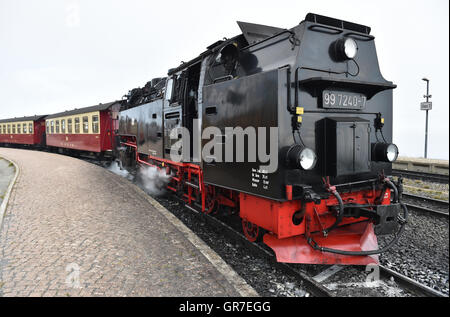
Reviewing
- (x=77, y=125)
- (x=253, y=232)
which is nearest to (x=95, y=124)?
(x=77, y=125)

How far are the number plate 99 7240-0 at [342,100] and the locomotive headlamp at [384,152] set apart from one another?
594 millimetres

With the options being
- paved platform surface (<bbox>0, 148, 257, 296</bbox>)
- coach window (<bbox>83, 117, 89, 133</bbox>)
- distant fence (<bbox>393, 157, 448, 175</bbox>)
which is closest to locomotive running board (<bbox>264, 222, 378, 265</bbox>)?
paved platform surface (<bbox>0, 148, 257, 296</bbox>)

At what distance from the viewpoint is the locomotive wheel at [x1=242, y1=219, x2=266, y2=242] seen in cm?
444

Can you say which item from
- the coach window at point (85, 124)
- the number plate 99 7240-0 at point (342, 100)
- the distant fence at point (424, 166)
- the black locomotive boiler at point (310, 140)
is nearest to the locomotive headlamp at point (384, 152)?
the black locomotive boiler at point (310, 140)

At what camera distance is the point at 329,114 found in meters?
3.81

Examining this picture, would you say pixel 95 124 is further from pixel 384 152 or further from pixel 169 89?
pixel 384 152

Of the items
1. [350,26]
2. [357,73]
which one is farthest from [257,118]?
[350,26]

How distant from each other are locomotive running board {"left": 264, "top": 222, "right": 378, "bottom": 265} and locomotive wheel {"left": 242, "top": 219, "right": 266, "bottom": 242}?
1.54 ft

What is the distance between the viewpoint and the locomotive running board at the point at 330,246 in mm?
3670

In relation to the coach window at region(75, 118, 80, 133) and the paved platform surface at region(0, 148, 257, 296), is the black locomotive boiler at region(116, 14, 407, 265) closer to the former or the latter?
the paved platform surface at region(0, 148, 257, 296)

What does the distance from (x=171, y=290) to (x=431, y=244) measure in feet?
13.1

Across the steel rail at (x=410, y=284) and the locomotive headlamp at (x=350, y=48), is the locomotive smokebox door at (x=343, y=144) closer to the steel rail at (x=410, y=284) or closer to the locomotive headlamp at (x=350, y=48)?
the locomotive headlamp at (x=350, y=48)

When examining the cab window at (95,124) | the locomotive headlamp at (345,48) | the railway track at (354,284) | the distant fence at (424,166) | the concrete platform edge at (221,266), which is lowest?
the railway track at (354,284)
